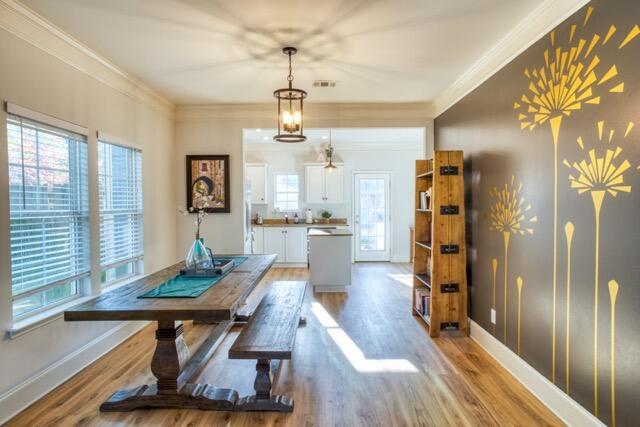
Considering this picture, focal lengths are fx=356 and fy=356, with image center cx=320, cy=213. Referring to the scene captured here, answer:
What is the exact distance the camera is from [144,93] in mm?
3953

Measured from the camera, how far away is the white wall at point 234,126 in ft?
15.4

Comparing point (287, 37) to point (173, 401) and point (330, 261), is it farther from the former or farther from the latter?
point (330, 261)

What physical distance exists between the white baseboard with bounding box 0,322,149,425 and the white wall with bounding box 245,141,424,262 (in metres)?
4.73

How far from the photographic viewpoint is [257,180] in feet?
25.0

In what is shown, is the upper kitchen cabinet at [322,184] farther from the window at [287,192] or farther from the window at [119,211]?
the window at [119,211]

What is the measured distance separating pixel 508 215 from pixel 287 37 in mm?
2242

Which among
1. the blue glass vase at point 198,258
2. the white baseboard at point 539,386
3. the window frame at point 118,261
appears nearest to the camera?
the white baseboard at point 539,386

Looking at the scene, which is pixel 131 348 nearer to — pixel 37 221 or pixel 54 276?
pixel 54 276

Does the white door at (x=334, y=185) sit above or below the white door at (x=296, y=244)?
above

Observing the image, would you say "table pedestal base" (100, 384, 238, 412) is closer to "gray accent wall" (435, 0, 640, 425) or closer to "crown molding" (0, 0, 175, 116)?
"gray accent wall" (435, 0, 640, 425)

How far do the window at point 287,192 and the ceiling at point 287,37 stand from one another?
154 inches

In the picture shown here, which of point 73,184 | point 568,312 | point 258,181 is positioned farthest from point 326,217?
point 568,312

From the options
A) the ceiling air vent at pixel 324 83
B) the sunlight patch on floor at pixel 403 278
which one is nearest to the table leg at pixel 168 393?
the ceiling air vent at pixel 324 83

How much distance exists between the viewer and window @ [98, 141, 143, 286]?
3334 mm
